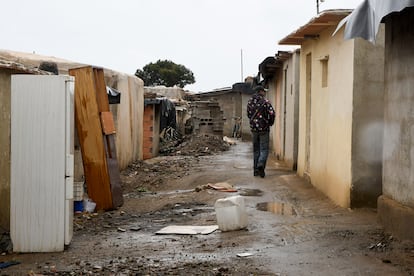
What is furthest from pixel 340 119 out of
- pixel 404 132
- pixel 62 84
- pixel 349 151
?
pixel 62 84

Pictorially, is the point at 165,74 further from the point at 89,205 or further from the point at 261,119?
the point at 89,205

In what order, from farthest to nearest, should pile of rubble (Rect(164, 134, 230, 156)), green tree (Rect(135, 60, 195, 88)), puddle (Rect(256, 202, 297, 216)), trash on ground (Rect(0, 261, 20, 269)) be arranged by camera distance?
green tree (Rect(135, 60, 195, 88))
pile of rubble (Rect(164, 134, 230, 156))
puddle (Rect(256, 202, 297, 216))
trash on ground (Rect(0, 261, 20, 269))

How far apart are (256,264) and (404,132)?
213 centimetres

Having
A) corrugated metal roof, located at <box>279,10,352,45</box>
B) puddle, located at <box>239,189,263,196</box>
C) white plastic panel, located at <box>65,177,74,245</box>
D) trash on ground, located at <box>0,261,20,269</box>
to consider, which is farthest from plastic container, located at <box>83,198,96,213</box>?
corrugated metal roof, located at <box>279,10,352,45</box>

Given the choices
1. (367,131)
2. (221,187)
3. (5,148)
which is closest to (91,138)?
(5,148)

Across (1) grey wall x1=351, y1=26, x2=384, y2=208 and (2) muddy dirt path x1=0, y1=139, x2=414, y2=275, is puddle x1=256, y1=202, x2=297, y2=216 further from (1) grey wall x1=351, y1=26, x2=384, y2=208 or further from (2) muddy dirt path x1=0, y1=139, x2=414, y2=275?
(1) grey wall x1=351, y1=26, x2=384, y2=208

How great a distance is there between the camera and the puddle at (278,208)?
28.0 ft

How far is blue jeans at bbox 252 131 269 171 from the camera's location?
12.1 metres

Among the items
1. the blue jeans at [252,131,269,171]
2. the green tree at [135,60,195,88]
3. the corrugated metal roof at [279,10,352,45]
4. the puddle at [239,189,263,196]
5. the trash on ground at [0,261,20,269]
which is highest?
the green tree at [135,60,195,88]

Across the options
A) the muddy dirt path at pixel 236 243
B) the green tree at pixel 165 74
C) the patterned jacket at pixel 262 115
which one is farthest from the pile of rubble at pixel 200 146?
the green tree at pixel 165 74

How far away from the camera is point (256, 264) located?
5488mm

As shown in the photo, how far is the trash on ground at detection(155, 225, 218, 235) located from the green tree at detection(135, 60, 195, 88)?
52.0 m

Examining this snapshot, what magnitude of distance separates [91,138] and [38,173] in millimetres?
3090

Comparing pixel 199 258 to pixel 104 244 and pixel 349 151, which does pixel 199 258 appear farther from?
pixel 349 151
